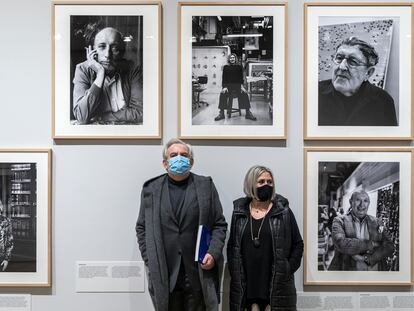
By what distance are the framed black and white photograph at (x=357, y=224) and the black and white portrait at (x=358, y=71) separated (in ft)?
0.77

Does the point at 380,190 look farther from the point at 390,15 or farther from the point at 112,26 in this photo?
the point at 112,26

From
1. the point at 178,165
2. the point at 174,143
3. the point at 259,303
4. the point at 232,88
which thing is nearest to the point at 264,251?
the point at 259,303

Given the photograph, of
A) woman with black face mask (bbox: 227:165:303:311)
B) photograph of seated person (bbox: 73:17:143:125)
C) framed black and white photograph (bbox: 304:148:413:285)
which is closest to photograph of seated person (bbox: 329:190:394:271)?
framed black and white photograph (bbox: 304:148:413:285)

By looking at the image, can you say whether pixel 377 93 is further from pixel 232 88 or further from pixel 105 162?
pixel 105 162

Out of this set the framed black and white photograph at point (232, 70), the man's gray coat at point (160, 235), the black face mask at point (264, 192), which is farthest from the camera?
the framed black and white photograph at point (232, 70)

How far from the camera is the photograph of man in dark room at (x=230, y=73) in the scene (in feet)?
10.4

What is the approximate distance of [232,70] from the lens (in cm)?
317

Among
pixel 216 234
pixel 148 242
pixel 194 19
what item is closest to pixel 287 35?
pixel 194 19

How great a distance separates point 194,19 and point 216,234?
1.34m

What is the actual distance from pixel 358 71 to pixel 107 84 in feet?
5.19

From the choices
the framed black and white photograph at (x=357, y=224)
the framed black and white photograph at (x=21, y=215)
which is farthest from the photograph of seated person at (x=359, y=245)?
the framed black and white photograph at (x=21, y=215)

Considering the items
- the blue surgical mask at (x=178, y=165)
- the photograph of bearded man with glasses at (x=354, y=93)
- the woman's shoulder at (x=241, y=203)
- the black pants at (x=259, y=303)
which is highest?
the photograph of bearded man with glasses at (x=354, y=93)

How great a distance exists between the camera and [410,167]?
10.4 ft

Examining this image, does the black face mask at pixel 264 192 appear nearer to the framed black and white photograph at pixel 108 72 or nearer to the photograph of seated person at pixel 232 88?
the photograph of seated person at pixel 232 88
